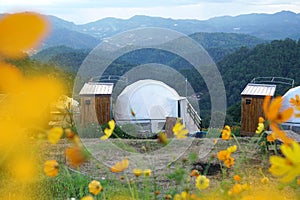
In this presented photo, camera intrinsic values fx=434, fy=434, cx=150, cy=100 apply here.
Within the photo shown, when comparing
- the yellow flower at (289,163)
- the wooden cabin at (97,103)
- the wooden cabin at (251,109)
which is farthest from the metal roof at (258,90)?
the yellow flower at (289,163)

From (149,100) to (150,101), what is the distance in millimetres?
51

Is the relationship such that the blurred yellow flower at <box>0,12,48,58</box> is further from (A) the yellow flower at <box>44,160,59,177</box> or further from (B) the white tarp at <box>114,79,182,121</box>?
(B) the white tarp at <box>114,79,182,121</box>

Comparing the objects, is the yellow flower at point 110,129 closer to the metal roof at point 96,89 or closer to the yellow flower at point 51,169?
the yellow flower at point 51,169

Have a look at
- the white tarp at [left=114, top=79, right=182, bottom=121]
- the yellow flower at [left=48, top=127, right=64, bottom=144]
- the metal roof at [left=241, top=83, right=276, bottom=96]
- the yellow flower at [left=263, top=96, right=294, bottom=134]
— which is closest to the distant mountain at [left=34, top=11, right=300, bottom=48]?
the white tarp at [left=114, top=79, right=182, bottom=121]

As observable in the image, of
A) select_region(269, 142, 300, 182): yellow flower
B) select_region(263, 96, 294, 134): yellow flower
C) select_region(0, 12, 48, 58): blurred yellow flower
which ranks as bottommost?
select_region(269, 142, 300, 182): yellow flower

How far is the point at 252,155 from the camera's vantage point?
13.8ft

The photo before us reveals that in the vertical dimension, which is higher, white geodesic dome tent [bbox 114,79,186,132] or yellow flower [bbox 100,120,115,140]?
yellow flower [bbox 100,120,115,140]

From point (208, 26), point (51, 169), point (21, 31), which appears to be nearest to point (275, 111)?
point (21, 31)

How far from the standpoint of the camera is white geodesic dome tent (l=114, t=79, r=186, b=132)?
9477mm

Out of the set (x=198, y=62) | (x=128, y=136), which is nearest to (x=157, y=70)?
(x=198, y=62)

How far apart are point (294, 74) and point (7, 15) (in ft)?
55.6

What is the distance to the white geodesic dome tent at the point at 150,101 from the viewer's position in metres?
9.48

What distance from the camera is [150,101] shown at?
32.8 feet

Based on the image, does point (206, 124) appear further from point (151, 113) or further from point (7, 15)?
point (7, 15)
